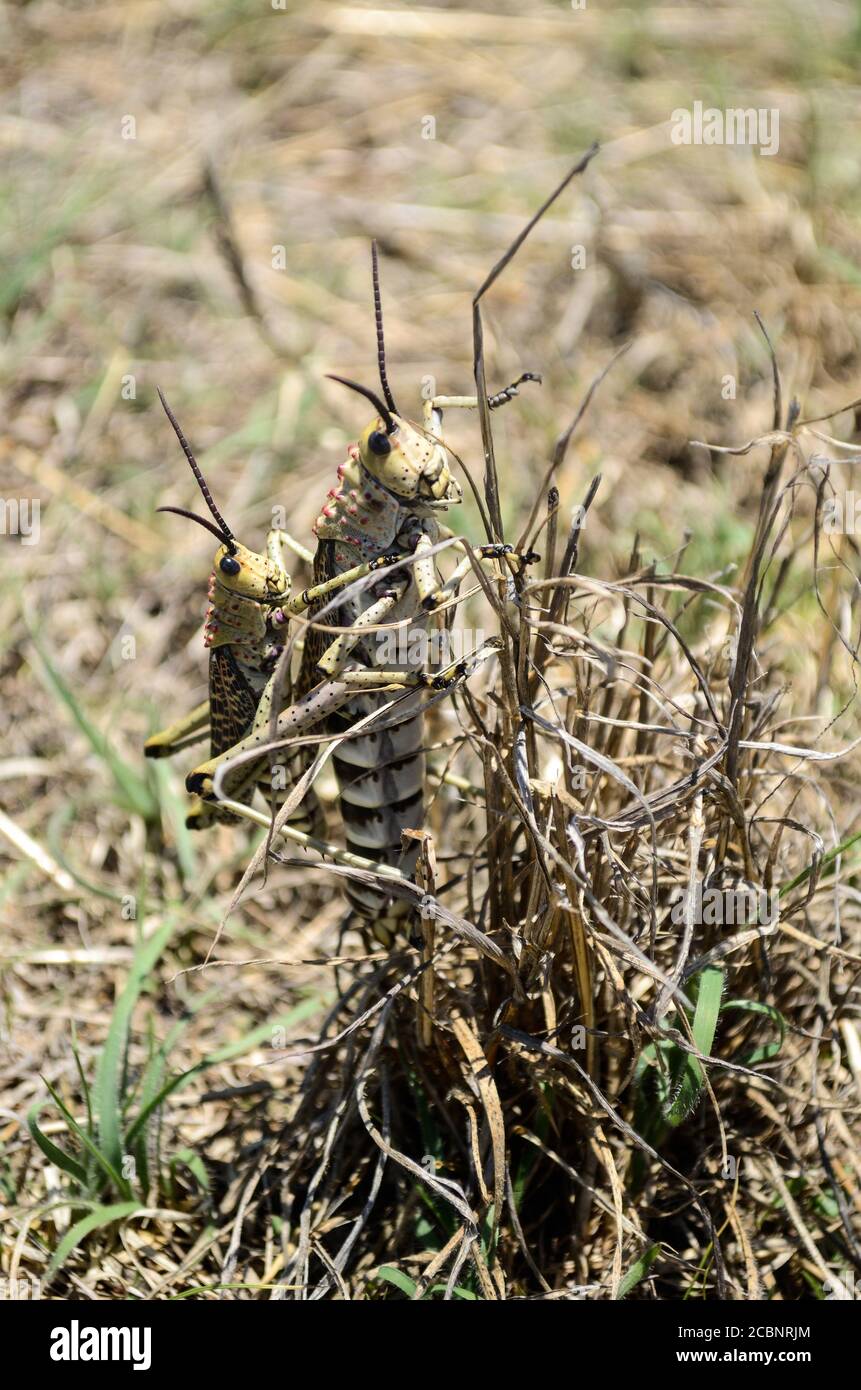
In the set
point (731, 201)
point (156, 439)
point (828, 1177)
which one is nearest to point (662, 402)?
point (731, 201)

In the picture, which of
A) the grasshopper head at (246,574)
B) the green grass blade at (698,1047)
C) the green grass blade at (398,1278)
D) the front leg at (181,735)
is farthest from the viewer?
the front leg at (181,735)

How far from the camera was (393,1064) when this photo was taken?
6.88ft

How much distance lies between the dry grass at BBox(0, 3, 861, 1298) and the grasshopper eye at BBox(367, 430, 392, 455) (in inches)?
12.7

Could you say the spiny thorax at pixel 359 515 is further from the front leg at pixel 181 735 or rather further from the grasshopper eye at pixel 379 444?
the front leg at pixel 181 735

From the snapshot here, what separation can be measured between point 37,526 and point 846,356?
7.93 ft

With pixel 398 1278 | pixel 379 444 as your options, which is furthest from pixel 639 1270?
pixel 379 444

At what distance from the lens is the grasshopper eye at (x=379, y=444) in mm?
1783

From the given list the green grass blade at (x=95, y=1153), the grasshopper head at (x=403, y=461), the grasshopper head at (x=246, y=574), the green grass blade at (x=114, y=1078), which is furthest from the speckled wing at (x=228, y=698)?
the green grass blade at (x=95, y=1153)

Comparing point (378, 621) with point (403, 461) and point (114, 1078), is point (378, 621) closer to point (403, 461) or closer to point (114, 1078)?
point (403, 461)

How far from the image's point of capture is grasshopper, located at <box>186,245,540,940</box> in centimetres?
178

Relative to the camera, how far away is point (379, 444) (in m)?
1.79

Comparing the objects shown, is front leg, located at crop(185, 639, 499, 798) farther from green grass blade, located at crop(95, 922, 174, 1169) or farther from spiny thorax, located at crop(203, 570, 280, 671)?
green grass blade, located at crop(95, 922, 174, 1169)

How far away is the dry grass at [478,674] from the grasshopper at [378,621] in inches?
4.9

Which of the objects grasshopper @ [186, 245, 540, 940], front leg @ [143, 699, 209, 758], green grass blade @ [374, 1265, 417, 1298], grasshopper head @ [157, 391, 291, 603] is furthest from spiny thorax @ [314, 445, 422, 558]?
green grass blade @ [374, 1265, 417, 1298]
